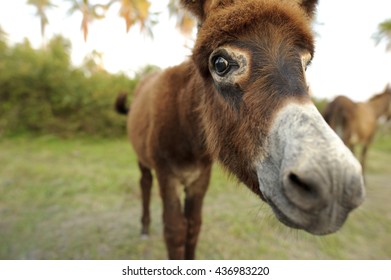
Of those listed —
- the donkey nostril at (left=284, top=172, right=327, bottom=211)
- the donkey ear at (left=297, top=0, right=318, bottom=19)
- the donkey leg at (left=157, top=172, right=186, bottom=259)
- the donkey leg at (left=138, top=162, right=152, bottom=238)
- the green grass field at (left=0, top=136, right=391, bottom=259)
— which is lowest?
the green grass field at (left=0, top=136, right=391, bottom=259)

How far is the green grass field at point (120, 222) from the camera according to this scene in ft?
11.7

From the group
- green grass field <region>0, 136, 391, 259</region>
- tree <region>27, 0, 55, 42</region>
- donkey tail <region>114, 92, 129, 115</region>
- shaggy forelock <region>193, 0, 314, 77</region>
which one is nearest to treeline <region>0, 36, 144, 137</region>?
green grass field <region>0, 136, 391, 259</region>

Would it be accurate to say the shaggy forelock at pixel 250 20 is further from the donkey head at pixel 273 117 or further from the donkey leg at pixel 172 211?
the donkey leg at pixel 172 211

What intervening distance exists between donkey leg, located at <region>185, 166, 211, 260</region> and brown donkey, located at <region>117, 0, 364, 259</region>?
0.64 m

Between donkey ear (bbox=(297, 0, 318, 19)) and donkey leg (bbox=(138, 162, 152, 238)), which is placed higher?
donkey ear (bbox=(297, 0, 318, 19))

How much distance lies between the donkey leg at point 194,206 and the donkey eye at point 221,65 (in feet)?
4.32

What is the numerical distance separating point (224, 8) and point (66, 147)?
8.51 metres

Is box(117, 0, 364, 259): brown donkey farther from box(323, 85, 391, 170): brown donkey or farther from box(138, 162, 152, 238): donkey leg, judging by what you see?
box(323, 85, 391, 170): brown donkey

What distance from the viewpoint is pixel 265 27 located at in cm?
141

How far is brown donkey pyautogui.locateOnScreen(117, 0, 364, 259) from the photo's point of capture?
1028 mm

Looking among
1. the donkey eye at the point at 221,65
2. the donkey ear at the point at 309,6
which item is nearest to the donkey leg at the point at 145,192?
the donkey eye at the point at 221,65

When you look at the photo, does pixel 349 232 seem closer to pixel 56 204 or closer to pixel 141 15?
pixel 141 15
